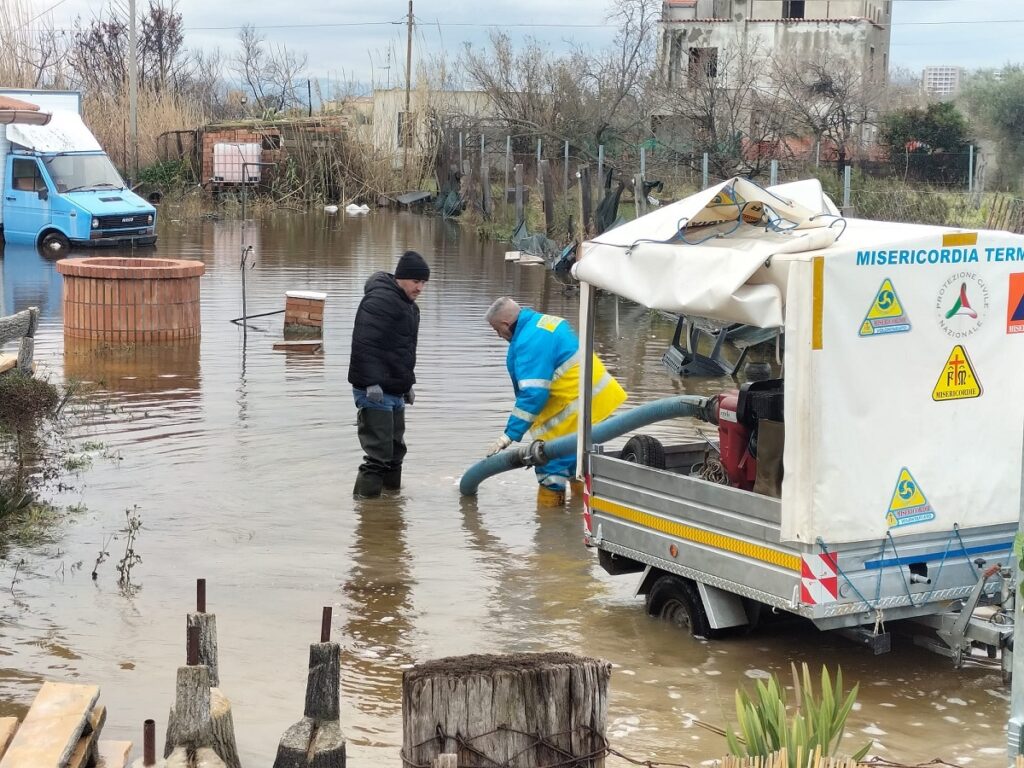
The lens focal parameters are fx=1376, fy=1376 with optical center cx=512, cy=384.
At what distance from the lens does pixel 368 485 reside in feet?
33.9

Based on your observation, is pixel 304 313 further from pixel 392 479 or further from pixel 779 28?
pixel 779 28

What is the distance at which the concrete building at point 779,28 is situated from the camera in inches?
2021

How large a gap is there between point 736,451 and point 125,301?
10.8 m

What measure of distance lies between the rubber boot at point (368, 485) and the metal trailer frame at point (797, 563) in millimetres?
3155

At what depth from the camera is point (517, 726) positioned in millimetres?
3334

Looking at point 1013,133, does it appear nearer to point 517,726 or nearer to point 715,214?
point 715,214

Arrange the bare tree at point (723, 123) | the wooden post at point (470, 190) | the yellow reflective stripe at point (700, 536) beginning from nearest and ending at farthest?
the yellow reflective stripe at point (700, 536) < the bare tree at point (723, 123) < the wooden post at point (470, 190)

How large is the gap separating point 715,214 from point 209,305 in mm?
14061

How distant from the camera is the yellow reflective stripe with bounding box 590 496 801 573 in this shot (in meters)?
6.48

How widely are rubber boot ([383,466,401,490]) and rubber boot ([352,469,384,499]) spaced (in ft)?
0.43

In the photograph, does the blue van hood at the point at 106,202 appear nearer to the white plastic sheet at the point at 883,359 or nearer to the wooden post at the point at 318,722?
the white plastic sheet at the point at 883,359

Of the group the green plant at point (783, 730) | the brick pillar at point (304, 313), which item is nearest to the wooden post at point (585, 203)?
the brick pillar at point (304, 313)

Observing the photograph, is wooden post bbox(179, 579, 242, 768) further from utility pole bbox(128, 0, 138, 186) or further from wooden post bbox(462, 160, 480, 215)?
utility pole bbox(128, 0, 138, 186)

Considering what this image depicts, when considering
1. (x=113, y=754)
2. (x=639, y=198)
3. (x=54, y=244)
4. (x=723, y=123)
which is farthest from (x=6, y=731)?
(x=723, y=123)
